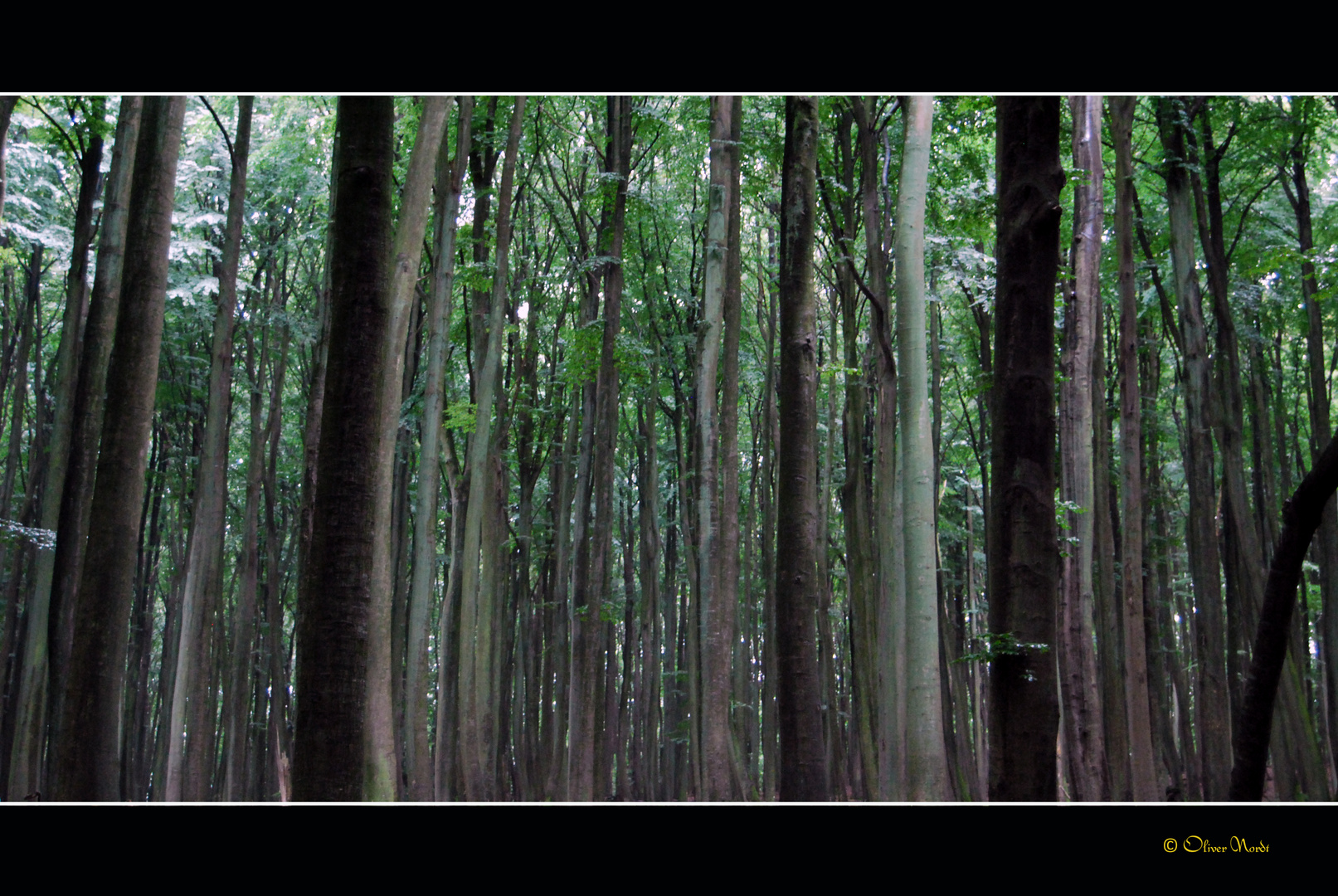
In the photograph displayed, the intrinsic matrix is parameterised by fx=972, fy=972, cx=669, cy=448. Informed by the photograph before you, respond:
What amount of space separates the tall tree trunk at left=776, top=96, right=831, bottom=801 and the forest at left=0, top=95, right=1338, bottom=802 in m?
0.03

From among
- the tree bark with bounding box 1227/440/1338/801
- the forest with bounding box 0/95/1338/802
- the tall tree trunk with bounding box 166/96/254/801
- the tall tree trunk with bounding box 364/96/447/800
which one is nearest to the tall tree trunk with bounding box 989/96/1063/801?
the forest with bounding box 0/95/1338/802

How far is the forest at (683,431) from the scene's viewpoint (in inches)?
193

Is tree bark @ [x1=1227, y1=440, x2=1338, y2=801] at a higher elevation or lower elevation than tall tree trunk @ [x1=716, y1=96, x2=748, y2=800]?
Answer: lower

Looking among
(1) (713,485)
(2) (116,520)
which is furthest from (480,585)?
(2) (116,520)

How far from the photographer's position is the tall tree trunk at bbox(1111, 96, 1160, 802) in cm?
988

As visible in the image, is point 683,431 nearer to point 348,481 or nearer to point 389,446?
point 389,446

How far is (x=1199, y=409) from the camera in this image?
39.9ft

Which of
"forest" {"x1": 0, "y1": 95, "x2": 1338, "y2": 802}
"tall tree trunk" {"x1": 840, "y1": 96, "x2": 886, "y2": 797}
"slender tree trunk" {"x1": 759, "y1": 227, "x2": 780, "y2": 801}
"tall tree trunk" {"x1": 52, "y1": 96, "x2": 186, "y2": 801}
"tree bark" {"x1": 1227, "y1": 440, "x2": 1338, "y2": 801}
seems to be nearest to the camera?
"tree bark" {"x1": 1227, "y1": 440, "x2": 1338, "y2": 801}

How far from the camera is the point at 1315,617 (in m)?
22.2

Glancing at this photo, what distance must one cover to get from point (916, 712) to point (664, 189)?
576 inches

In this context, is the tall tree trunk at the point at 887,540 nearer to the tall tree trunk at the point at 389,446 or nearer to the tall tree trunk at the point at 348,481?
the tall tree trunk at the point at 389,446

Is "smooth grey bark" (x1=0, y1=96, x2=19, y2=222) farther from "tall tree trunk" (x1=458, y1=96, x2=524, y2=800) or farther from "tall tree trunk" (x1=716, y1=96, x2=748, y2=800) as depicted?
"tall tree trunk" (x1=716, y1=96, x2=748, y2=800)

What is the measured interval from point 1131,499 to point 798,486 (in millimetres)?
5265
